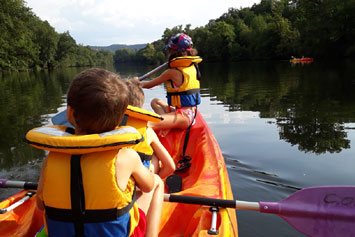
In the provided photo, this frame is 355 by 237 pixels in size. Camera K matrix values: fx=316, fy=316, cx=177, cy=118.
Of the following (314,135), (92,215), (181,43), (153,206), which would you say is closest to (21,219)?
(153,206)

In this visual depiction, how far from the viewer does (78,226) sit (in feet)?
4.76

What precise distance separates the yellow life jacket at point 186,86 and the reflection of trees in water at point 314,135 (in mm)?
2185

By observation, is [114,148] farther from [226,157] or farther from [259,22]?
[259,22]

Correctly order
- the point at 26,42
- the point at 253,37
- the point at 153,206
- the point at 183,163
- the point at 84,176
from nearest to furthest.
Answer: the point at 84,176 → the point at 153,206 → the point at 183,163 → the point at 26,42 → the point at 253,37

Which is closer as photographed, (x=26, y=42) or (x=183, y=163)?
(x=183, y=163)

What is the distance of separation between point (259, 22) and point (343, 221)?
200 feet

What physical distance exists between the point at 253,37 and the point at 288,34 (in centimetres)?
893

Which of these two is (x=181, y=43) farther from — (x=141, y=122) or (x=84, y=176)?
(x=84, y=176)

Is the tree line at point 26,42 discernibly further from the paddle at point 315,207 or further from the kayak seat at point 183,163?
the paddle at point 315,207

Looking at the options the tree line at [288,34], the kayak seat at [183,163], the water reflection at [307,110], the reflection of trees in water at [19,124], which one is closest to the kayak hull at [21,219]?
the reflection of trees in water at [19,124]

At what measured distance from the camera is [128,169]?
4.91ft

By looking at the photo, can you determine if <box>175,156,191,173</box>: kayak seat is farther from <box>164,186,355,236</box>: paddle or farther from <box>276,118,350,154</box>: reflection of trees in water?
<box>276,118,350,154</box>: reflection of trees in water

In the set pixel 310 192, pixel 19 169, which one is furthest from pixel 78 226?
pixel 19 169

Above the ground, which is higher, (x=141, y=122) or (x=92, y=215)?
(x=141, y=122)
